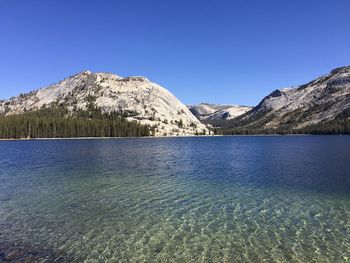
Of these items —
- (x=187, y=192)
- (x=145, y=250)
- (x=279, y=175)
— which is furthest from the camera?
(x=279, y=175)

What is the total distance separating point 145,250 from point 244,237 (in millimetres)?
7626

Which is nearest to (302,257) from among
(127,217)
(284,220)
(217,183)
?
(284,220)

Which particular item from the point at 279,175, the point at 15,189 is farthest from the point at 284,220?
the point at 15,189

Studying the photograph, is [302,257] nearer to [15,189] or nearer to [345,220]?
[345,220]

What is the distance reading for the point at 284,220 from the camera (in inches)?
1078

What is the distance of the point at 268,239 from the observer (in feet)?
74.5

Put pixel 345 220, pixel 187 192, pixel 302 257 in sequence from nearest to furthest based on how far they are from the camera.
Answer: pixel 302 257
pixel 345 220
pixel 187 192

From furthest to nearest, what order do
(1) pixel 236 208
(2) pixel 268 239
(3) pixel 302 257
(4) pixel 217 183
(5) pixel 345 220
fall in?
(4) pixel 217 183
(1) pixel 236 208
(5) pixel 345 220
(2) pixel 268 239
(3) pixel 302 257

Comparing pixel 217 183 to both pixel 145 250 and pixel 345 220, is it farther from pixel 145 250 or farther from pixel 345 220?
pixel 145 250

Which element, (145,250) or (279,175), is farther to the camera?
(279,175)

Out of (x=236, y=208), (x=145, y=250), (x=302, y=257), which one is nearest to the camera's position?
(x=302, y=257)

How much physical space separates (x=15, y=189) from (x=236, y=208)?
98.3 ft

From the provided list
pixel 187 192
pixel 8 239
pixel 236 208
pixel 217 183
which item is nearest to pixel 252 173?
pixel 217 183

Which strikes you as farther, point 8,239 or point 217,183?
point 217,183
